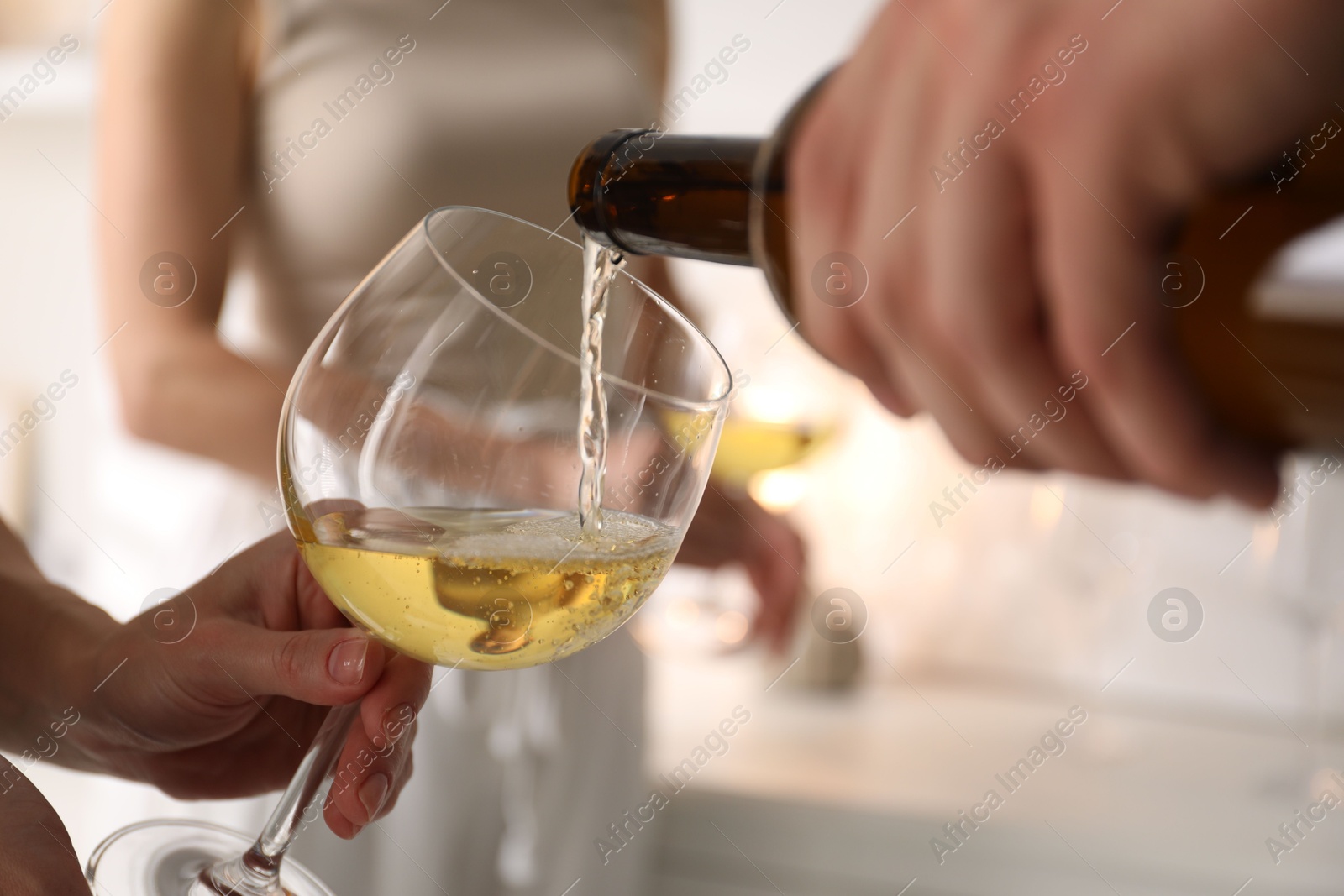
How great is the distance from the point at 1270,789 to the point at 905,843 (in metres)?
0.41

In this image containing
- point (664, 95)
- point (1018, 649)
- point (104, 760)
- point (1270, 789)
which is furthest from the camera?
point (1018, 649)

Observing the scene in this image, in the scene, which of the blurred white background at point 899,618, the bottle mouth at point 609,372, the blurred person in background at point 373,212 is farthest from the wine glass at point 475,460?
the blurred white background at point 899,618

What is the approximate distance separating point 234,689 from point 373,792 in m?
0.07

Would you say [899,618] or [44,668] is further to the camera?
[899,618]

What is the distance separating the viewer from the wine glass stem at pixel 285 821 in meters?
0.38

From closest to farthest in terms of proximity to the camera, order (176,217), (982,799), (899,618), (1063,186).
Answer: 1. (1063,186)
2. (176,217)
3. (982,799)
4. (899,618)

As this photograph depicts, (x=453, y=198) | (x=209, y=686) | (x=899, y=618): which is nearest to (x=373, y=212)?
(x=453, y=198)

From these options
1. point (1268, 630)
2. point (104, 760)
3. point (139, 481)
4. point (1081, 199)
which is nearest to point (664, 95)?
point (139, 481)

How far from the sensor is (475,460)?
35 centimetres

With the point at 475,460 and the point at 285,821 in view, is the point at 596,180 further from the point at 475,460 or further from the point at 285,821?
the point at 285,821

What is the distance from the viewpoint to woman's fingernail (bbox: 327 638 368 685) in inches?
14.5

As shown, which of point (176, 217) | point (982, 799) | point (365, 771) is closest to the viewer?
point (365, 771)

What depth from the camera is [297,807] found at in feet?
1.23

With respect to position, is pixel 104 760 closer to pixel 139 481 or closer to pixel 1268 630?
pixel 139 481
